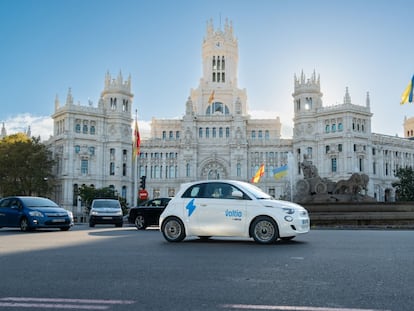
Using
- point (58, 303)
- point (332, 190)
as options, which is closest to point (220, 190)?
point (58, 303)

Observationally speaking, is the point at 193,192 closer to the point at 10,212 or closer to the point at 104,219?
the point at 10,212

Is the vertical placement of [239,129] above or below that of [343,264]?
above

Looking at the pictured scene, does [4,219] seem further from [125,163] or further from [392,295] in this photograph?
[125,163]

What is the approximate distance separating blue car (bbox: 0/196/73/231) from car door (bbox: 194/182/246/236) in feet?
29.9

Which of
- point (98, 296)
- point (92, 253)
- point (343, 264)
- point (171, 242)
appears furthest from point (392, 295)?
point (171, 242)

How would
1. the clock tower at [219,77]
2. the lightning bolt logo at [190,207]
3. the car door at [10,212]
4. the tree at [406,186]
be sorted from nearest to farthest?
1. the lightning bolt logo at [190,207]
2. the car door at [10,212]
3. the tree at [406,186]
4. the clock tower at [219,77]

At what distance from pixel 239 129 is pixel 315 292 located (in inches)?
3222

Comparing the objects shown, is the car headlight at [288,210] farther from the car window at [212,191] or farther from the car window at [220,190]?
the car window at [220,190]

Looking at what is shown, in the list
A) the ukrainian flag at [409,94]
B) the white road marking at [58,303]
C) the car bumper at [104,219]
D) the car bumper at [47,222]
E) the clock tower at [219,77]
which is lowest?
the car bumper at [104,219]

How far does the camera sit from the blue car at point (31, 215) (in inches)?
783

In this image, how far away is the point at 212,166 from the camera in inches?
3487

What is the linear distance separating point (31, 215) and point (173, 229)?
8.70m

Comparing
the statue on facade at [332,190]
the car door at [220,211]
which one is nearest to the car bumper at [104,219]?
the statue on facade at [332,190]

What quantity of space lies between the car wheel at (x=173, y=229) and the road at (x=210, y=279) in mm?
1975
